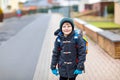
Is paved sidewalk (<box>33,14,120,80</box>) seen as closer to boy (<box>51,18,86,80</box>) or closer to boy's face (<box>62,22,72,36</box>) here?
boy (<box>51,18,86,80</box>)

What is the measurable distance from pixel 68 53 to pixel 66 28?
0.37 meters

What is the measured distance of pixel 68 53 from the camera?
539 cm

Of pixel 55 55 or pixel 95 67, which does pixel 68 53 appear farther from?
pixel 95 67

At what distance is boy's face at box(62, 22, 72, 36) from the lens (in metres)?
5.32

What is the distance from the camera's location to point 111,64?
10.7 m

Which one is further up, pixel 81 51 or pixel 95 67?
pixel 81 51

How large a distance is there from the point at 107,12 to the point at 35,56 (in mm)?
36878

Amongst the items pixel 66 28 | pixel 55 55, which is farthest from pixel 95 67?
pixel 66 28

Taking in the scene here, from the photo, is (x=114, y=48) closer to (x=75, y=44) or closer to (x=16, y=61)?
(x=16, y=61)

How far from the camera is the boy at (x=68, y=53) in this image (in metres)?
5.33

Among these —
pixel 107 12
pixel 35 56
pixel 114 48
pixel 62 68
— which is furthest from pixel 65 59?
pixel 107 12

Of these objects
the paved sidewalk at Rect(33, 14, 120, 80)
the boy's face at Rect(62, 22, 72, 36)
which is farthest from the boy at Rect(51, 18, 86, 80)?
the paved sidewalk at Rect(33, 14, 120, 80)

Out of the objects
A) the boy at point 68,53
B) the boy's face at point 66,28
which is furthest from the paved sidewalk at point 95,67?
the boy's face at point 66,28

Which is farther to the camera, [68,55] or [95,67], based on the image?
[95,67]
